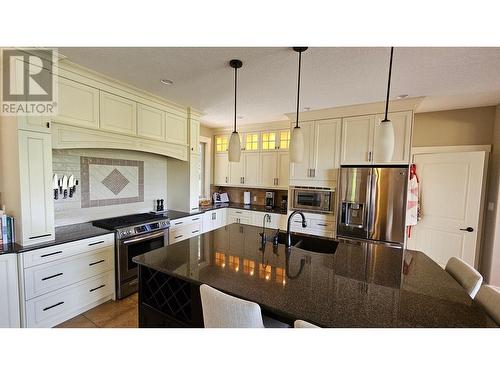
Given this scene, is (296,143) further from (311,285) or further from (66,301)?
(66,301)

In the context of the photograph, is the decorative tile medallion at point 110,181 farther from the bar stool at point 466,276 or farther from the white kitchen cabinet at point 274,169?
the bar stool at point 466,276

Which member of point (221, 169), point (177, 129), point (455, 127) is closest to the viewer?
point (455, 127)

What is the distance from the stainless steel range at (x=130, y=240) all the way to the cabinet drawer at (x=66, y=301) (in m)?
0.11

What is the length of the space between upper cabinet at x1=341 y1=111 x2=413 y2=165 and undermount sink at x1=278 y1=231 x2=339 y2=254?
4.56ft

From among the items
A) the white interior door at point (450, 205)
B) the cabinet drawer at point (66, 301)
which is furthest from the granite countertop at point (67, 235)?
the white interior door at point (450, 205)

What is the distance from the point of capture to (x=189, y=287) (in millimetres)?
1382

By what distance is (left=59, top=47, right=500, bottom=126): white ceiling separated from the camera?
172 centimetres

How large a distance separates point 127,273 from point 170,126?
6.46 feet

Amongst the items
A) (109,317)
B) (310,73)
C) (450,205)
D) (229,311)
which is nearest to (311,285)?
(229,311)

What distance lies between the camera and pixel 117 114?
7.98 ft

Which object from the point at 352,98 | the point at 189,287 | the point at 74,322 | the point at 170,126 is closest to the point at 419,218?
the point at 352,98

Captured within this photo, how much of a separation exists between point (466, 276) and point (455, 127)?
2.77m

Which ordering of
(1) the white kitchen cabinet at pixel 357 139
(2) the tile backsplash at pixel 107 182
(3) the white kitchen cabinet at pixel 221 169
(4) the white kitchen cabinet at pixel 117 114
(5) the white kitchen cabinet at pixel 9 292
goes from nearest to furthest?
(5) the white kitchen cabinet at pixel 9 292, (4) the white kitchen cabinet at pixel 117 114, (2) the tile backsplash at pixel 107 182, (1) the white kitchen cabinet at pixel 357 139, (3) the white kitchen cabinet at pixel 221 169

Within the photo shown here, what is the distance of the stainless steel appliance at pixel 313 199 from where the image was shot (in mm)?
3233
